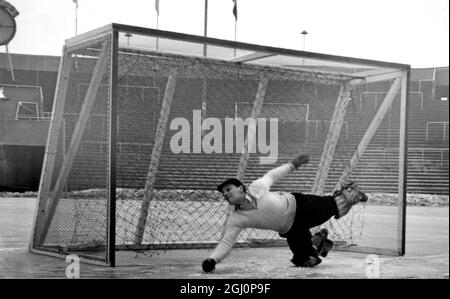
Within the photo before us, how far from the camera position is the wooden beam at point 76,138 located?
704cm

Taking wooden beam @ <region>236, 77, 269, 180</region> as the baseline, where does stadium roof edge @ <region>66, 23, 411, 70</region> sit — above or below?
→ above

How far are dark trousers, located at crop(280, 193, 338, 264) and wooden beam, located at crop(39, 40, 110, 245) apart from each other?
2113 mm

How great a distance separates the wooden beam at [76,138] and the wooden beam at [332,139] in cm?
282

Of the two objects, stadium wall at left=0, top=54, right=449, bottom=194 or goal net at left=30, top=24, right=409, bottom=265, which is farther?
stadium wall at left=0, top=54, right=449, bottom=194

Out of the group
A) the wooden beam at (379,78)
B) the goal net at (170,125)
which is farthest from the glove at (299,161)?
Result: the wooden beam at (379,78)

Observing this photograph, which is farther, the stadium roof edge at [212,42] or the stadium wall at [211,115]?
the stadium wall at [211,115]

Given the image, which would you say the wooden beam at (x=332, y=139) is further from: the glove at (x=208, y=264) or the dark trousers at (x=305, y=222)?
the glove at (x=208, y=264)

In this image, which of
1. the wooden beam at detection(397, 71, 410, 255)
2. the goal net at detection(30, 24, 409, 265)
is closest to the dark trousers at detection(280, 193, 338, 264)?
the goal net at detection(30, 24, 409, 265)

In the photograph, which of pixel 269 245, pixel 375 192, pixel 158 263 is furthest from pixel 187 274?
pixel 375 192

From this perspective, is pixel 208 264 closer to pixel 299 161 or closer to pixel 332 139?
pixel 299 161

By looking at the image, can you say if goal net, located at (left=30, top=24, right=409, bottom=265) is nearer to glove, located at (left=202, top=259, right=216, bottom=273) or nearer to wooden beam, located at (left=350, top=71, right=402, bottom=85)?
wooden beam, located at (left=350, top=71, right=402, bottom=85)

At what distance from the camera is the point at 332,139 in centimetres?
878

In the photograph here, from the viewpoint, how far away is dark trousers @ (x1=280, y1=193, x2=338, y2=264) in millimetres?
6828
